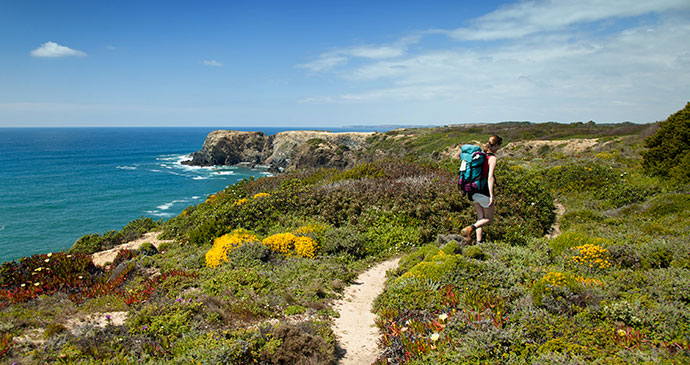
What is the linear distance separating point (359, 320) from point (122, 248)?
1161 centimetres

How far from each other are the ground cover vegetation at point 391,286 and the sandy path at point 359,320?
11.8 inches

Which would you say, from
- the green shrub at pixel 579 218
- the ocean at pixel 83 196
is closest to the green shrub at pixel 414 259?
the green shrub at pixel 579 218

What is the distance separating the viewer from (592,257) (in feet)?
24.1

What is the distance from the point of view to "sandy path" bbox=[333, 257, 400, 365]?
18.1 ft

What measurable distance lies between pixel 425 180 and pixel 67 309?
12261 millimetres

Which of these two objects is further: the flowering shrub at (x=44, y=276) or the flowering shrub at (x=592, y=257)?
the flowering shrub at (x=44, y=276)

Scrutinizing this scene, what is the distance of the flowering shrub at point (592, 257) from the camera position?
7086mm

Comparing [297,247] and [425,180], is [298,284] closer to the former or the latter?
[297,247]

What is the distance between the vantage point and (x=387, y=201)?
42.6 ft

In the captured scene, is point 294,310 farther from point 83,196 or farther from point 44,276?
point 83,196

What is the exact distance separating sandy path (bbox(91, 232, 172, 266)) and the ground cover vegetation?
76 centimetres

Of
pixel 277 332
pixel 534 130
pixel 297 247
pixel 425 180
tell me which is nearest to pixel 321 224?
pixel 297 247

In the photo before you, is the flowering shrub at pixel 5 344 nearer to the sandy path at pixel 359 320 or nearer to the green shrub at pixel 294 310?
the green shrub at pixel 294 310

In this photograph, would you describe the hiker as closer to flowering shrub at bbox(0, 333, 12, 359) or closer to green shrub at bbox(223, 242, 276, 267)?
green shrub at bbox(223, 242, 276, 267)
